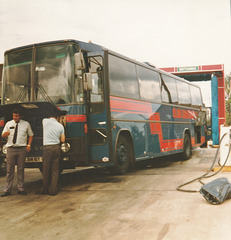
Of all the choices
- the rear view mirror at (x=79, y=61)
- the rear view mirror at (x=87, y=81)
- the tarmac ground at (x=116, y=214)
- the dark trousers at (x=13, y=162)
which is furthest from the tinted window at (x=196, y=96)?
the dark trousers at (x=13, y=162)

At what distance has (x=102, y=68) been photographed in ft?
28.2

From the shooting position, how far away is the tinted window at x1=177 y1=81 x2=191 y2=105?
47.5 feet

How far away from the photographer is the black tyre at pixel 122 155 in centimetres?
912

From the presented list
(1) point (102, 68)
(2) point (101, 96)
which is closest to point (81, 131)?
(2) point (101, 96)

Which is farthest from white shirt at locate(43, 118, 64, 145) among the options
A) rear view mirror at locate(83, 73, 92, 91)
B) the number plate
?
rear view mirror at locate(83, 73, 92, 91)

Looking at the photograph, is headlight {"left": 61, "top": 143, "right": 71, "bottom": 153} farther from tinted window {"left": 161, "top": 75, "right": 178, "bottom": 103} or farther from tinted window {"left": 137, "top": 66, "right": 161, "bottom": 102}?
tinted window {"left": 161, "top": 75, "right": 178, "bottom": 103}

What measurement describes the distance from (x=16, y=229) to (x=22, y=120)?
3.29 meters

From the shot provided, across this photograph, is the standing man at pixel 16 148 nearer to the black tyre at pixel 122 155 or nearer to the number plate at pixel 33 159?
the number plate at pixel 33 159

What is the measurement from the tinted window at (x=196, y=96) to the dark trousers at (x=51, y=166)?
33.6 ft

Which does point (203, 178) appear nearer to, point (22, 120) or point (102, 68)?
point (102, 68)

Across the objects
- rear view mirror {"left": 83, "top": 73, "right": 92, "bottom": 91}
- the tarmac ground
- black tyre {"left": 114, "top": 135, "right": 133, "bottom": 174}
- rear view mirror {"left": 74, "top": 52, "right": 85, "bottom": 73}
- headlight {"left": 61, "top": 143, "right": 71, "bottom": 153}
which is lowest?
the tarmac ground

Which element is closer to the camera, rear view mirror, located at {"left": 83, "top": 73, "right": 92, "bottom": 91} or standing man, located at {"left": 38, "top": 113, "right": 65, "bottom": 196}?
standing man, located at {"left": 38, "top": 113, "right": 65, "bottom": 196}

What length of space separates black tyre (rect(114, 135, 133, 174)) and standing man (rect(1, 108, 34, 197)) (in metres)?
2.55

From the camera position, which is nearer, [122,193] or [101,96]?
[122,193]
